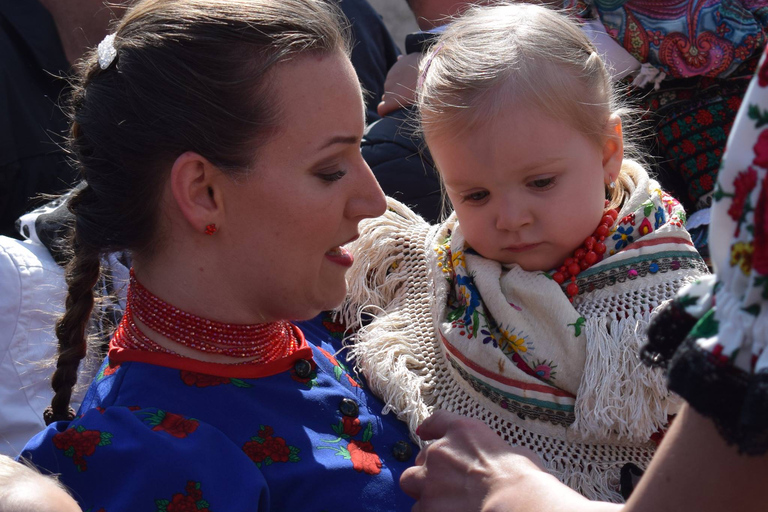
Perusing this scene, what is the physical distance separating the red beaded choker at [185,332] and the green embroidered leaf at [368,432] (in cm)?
26

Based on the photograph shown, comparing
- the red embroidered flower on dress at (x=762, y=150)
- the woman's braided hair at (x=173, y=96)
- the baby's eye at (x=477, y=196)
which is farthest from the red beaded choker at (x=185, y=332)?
the red embroidered flower on dress at (x=762, y=150)

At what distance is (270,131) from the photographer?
5.19 ft

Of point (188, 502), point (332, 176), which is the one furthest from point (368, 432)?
point (332, 176)

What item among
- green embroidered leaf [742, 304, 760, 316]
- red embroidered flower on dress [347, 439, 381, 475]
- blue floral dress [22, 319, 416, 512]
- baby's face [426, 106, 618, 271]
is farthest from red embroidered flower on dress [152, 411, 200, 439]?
green embroidered leaf [742, 304, 760, 316]

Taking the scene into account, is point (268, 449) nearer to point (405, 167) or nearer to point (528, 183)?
point (528, 183)

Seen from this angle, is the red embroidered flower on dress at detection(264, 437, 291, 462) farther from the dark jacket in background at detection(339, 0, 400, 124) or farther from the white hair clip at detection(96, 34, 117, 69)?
the dark jacket in background at detection(339, 0, 400, 124)

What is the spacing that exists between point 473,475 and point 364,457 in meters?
0.34

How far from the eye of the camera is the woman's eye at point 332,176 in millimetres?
1646

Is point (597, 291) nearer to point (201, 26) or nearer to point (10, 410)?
point (201, 26)

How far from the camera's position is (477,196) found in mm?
1848

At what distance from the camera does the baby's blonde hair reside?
70.2 inches

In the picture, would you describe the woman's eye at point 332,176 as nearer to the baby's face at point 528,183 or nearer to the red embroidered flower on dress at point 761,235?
the baby's face at point 528,183

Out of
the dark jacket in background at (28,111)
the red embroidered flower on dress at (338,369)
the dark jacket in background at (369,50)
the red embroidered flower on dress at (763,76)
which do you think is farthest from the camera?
the dark jacket in background at (369,50)

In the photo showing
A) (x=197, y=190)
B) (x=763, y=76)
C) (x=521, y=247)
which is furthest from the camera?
(x=521, y=247)
